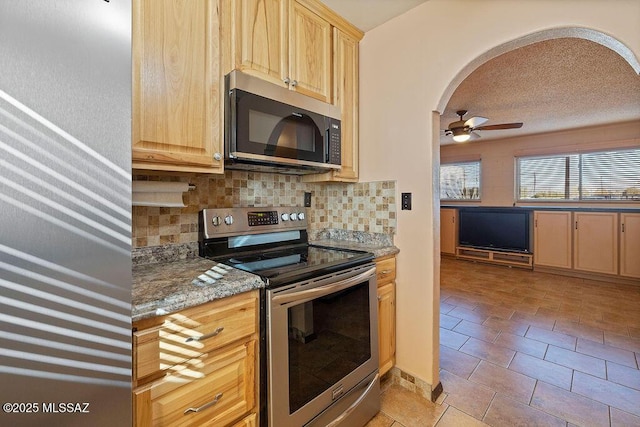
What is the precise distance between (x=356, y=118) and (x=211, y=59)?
3.54ft

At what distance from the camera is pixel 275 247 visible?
1862 millimetres

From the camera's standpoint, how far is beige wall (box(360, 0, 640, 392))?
1.55 m

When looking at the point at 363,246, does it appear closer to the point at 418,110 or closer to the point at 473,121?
the point at 418,110

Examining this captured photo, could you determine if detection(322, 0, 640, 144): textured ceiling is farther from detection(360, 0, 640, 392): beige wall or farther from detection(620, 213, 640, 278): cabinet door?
detection(620, 213, 640, 278): cabinet door

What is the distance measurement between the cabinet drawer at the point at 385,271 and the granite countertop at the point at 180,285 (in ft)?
2.77

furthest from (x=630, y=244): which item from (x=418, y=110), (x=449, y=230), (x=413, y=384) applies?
(x=418, y=110)

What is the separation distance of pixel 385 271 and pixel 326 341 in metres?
0.62

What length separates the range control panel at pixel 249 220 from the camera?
1.57 metres

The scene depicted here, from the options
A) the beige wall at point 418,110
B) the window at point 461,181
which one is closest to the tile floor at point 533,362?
the beige wall at point 418,110

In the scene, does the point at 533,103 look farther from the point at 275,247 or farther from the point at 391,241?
the point at 275,247

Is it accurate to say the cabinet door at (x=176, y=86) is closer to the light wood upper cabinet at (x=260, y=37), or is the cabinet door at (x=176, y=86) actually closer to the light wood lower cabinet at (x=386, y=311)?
the light wood upper cabinet at (x=260, y=37)

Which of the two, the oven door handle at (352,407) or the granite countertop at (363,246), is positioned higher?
the granite countertop at (363,246)

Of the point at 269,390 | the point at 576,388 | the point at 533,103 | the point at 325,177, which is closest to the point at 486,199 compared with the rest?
the point at 533,103

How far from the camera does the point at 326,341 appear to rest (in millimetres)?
1396
